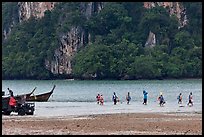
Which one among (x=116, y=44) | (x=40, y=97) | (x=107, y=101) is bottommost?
(x=107, y=101)

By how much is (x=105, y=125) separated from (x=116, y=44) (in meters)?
90.0

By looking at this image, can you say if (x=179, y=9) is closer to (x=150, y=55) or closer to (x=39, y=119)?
(x=150, y=55)

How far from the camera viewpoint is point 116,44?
11931 centimetres

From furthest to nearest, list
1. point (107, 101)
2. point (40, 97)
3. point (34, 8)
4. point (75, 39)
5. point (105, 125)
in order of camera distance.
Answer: point (34, 8) → point (75, 39) → point (107, 101) → point (40, 97) → point (105, 125)

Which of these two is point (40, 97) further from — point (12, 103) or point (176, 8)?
point (176, 8)

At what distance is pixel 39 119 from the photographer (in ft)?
109

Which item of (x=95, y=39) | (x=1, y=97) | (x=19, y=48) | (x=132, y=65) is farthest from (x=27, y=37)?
(x=1, y=97)

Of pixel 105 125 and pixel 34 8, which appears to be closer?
pixel 105 125

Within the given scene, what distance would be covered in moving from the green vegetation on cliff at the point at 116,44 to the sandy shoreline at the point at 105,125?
255ft

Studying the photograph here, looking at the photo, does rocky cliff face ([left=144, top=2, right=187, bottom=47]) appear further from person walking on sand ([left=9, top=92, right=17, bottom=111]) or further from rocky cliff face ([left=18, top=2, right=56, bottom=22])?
person walking on sand ([left=9, top=92, right=17, bottom=111])

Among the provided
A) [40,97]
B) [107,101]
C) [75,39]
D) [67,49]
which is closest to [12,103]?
[40,97]

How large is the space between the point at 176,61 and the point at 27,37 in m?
27.0

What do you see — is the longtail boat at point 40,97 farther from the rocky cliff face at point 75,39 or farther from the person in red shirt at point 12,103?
the rocky cliff face at point 75,39

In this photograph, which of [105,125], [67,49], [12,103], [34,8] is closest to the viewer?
[105,125]
